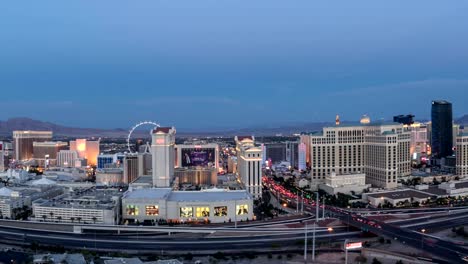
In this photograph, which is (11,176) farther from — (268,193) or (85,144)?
(268,193)

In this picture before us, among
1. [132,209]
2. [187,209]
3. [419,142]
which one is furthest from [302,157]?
[132,209]

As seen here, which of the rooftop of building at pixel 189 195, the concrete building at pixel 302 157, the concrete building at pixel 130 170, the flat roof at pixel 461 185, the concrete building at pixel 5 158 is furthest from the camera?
the concrete building at pixel 5 158

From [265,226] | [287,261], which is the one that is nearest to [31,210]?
[265,226]

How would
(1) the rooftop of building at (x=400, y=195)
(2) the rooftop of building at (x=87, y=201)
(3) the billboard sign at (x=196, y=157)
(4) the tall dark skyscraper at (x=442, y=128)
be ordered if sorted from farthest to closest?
(4) the tall dark skyscraper at (x=442, y=128)
(3) the billboard sign at (x=196, y=157)
(1) the rooftop of building at (x=400, y=195)
(2) the rooftop of building at (x=87, y=201)

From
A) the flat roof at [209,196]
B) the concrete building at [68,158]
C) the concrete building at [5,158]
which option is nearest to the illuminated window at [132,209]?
the flat roof at [209,196]

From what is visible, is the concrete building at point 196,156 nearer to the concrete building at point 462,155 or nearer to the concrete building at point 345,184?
the concrete building at point 345,184

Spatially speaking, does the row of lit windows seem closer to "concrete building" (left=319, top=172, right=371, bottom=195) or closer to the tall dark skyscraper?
"concrete building" (left=319, top=172, right=371, bottom=195)
